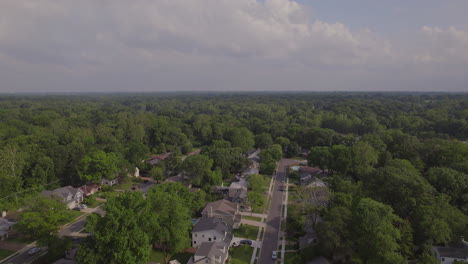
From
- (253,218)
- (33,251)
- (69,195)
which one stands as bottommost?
(253,218)

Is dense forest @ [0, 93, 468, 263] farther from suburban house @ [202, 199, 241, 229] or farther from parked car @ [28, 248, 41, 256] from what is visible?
parked car @ [28, 248, 41, 256]

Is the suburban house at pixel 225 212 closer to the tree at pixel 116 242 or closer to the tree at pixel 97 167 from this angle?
the tree at pixel 116 242

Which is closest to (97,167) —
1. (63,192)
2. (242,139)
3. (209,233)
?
(63,192)

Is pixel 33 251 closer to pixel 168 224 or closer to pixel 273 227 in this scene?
pixel 168 224

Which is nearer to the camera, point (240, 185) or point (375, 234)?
point (375, 234)

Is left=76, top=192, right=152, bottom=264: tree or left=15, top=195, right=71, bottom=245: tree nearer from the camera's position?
left=76, top=192, right=152, bottom=264: tree

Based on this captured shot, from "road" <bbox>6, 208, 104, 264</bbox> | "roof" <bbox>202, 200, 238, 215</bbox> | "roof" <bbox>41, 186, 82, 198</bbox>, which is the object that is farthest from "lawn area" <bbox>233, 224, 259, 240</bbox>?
"roof" <bbox>41, 186, 82, 198</bbox>
